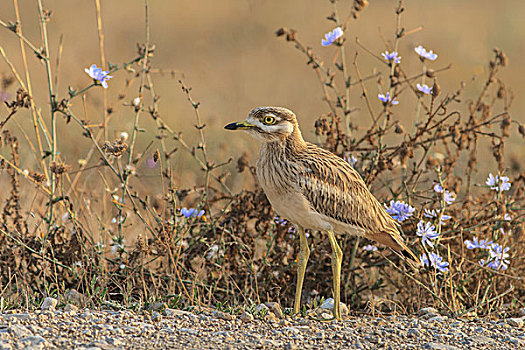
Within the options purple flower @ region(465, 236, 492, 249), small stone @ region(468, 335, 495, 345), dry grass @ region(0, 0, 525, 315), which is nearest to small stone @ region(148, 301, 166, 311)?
dry grass @ region(0, 0, 525, 315)

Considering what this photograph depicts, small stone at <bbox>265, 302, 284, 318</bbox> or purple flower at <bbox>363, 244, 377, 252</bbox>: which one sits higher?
purple flower at <bbox>363, 244, 377, 252</bbox>

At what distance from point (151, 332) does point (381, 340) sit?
113 cm

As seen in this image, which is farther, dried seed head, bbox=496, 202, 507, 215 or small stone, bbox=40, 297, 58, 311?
dried seed head, bbox=496, 202, 507, 215

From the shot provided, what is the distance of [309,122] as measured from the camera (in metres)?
11.4

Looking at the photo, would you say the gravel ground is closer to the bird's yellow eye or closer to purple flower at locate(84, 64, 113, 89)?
the bird's yellow eye

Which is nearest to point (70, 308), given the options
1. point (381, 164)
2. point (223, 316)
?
point (223, 316)

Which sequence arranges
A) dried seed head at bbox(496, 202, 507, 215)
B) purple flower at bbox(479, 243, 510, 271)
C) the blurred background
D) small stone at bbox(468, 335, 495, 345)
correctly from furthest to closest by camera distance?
the blurred background, purple flower at bbox(479, 243, 510, 271), dried seed head at bbox(496, 202, 507, 215), small stone at bbox(468, 335, 495, 345)

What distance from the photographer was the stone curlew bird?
3941 mm

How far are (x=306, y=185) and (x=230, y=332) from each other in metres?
0.93

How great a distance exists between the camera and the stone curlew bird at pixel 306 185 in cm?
394

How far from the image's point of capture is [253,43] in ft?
52.3

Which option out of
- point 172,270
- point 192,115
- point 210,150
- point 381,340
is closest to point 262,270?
point 172,270

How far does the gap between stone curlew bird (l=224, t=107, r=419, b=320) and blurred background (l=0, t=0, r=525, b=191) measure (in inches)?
266

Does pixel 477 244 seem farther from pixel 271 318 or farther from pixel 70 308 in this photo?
pixel 70 308
